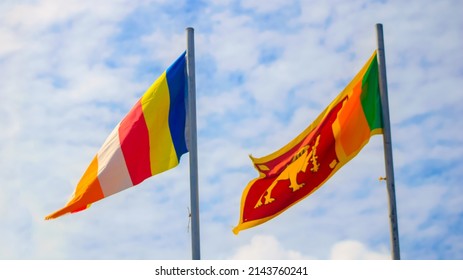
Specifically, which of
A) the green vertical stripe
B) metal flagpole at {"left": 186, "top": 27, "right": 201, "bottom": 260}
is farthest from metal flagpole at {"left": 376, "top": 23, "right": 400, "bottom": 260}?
metal flagpole at {"left": 186, "top": 27, "right": 201, "bottom": 260}

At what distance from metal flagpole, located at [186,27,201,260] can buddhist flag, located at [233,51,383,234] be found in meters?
1.18

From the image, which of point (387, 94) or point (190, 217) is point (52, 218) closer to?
point (190, 217)

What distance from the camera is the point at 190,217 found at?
65.3 ft

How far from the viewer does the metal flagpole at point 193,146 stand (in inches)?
777

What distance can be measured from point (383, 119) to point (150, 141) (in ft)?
17.7

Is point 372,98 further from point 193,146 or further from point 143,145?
point 143,145

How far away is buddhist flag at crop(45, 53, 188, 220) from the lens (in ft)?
68.5

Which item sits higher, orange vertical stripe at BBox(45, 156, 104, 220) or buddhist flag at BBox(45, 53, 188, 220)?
buddhist flag at BBox(45, 53, 188, 220)

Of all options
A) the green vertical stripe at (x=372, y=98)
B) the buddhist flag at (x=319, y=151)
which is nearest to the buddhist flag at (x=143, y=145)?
the buddhist flag at (x=319, y=151)

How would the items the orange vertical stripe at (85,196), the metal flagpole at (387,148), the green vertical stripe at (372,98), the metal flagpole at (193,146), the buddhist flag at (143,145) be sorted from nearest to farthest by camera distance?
the metal flagpole at (387,148) → the metal flagpole at (193,146) → the green vertical stripe at (372,98) → the orange vertical stripe at (85,196) → the buddhist flag at (143,145)

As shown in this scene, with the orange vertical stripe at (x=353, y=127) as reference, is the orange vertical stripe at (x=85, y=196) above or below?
below

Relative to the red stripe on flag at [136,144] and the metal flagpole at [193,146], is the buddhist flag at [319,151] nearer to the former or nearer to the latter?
the metal flagpole at [193,146]

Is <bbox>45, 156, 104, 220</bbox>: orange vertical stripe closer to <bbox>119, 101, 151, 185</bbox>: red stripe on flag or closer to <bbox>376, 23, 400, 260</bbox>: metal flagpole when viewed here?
<bbox>119, 101, 151, 185</bbox>: red stripe on flag

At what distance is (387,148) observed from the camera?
19484 mm
